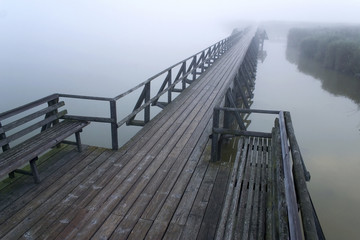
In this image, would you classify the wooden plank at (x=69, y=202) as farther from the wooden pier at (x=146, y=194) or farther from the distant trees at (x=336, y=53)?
the distant trees at (x=336, y=53)

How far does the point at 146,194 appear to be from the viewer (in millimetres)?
3662

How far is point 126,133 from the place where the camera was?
10.7 m

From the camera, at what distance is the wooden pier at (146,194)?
2.97 metres

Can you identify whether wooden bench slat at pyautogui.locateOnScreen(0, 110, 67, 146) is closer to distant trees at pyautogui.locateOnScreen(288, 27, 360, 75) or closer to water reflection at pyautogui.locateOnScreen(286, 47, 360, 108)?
water reflection at pyautogui.locateOnScreen(286, 47, 360, 108)

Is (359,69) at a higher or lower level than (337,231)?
higher

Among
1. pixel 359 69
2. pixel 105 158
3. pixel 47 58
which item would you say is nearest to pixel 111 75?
pixel 47 58

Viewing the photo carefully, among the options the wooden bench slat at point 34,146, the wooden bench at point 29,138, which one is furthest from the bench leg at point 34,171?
the wooden bench slat at point 34,146

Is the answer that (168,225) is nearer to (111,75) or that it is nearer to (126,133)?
(126,133)

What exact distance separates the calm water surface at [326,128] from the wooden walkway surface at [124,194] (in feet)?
10.0


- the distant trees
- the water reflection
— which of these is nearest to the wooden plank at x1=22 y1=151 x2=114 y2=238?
the water reflection

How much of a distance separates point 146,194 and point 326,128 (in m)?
9.16

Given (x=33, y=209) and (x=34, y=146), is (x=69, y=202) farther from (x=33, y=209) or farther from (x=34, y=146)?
(x=34, y=146)

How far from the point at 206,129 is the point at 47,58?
23.5m

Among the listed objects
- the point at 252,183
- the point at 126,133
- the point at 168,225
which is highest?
the point at 252,183
